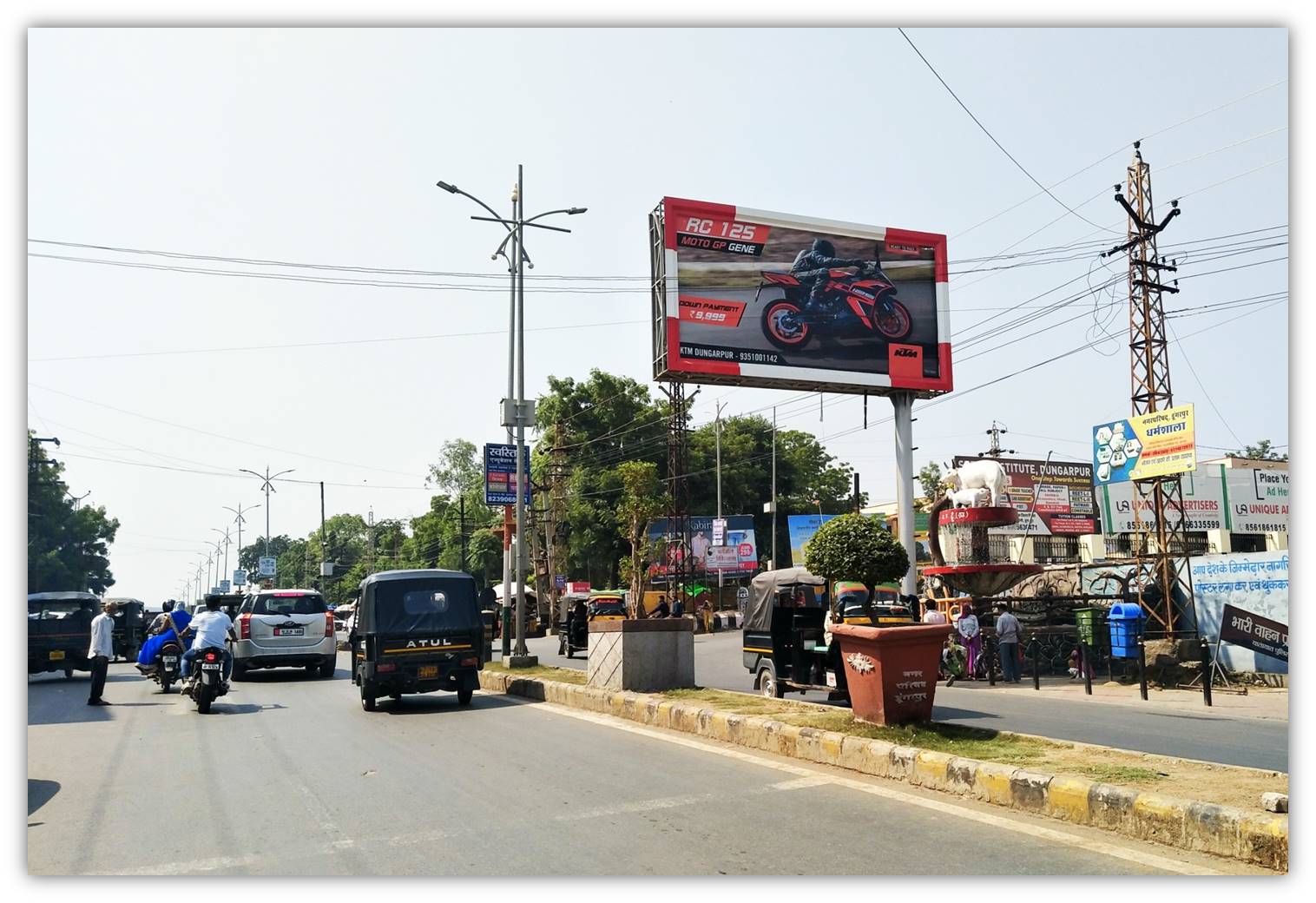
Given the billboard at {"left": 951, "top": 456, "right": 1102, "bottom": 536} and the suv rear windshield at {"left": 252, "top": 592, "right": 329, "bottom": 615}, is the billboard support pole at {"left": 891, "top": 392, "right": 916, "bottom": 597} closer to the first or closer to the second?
the suv rear windshield at {"left": 252, "top": 592, "right": 329, "bottom": 615}

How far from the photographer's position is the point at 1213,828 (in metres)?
5.68

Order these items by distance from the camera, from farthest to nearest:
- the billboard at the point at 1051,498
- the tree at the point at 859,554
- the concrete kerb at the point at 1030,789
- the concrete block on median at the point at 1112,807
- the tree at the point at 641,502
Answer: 1. the billboard at the point at 1051,498
2. the tree at the point at 641,502
3. the tree at the point at 859,554
4. the concrete block on median at the point at 1112,807
5. the concrete kerb at the point at 1030,789

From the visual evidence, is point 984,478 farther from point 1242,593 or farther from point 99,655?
point 99,655

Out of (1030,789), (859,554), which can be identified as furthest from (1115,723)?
(1030,789)

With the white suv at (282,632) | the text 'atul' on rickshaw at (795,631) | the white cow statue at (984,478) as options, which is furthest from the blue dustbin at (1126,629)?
the white suv at (282,632)

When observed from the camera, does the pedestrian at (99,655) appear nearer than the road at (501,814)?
No

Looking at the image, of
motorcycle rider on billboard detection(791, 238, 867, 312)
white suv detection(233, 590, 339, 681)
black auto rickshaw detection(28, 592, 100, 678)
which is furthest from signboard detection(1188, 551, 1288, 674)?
black auto rickshaw detection(28, 592, 100, 678)

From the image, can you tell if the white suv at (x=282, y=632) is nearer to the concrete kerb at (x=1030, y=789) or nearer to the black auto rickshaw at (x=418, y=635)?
the black auto rickshaw at (x=418, y=635)

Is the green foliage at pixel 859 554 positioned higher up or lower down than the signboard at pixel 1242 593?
higher up

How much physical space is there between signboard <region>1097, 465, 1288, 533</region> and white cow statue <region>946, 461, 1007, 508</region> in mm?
17997

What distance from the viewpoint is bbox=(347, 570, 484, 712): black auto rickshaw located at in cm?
1446

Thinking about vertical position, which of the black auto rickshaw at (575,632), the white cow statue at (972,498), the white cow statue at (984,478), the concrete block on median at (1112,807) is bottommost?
the black auto rickshaw at (575,632)

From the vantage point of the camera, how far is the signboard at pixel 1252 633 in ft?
54.6

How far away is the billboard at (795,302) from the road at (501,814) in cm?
1552
